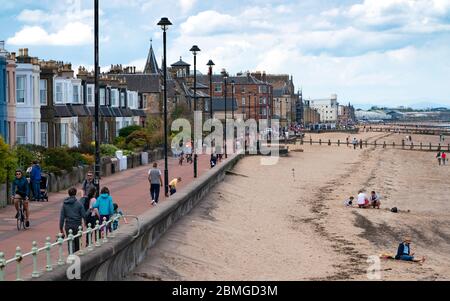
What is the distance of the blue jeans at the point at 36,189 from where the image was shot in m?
28.7

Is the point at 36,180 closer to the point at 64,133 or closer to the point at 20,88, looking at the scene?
the point at 20,88

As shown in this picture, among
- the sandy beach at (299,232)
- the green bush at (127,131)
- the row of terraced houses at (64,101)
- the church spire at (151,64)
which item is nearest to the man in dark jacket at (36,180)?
the sandy beach at (299,232)

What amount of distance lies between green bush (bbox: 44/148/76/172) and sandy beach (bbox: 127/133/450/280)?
5956 millimetres

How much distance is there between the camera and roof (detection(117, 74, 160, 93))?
8338cm

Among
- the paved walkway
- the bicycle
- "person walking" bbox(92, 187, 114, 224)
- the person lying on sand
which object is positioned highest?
"person walking" bbox(92, 187, 114, 224)

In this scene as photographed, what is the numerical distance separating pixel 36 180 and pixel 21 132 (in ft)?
52.0

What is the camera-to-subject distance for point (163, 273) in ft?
64.0

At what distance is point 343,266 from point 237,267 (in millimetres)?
3129

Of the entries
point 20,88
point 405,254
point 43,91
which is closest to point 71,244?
point 405,254

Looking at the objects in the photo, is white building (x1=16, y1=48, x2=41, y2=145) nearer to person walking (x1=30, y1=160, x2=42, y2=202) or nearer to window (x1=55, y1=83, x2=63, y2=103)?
window (x1=55, y1=83, x2=63, y2=103)

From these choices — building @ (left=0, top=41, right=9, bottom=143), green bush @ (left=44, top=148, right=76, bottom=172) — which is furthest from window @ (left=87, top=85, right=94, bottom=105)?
green bush @ (left=44, top=148, right=76, bottom=172)

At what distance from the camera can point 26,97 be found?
43.5 metres

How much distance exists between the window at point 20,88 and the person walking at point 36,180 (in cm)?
1447

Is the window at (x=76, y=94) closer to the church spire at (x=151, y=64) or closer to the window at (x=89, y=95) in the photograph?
the window at (x=89, y=95)
